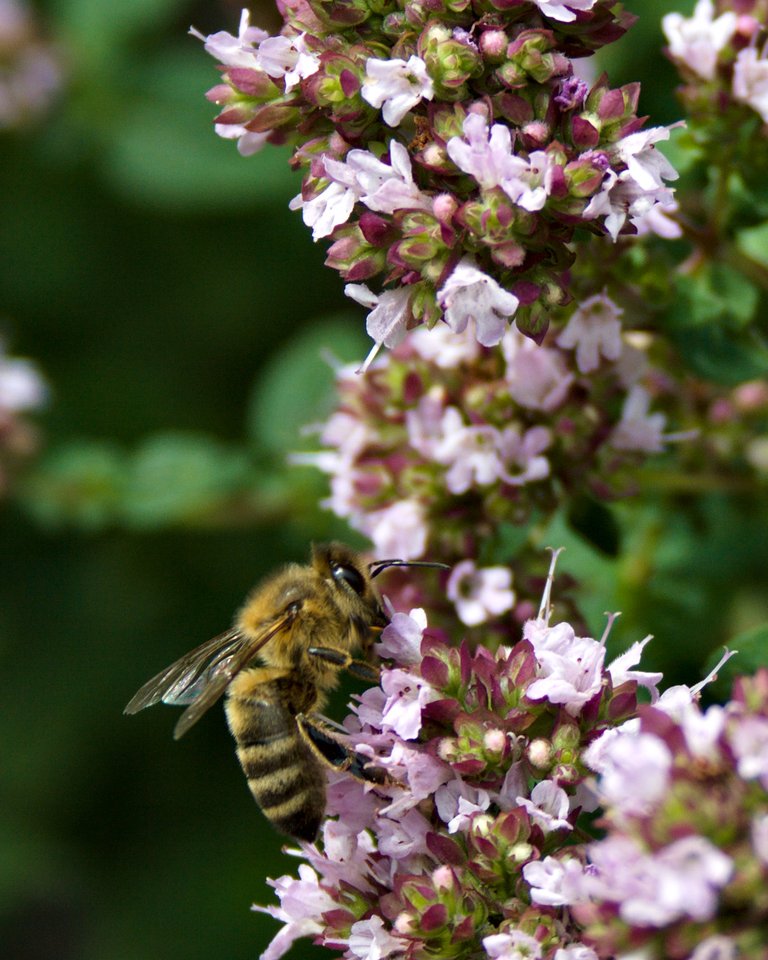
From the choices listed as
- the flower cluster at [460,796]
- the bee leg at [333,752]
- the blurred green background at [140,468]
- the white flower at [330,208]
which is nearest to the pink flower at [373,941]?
the flower cluster at [460,796]

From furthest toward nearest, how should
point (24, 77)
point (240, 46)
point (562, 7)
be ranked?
point (24, 77), point (240, 46), point (562, 7)

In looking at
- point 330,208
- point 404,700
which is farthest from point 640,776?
point 330,208

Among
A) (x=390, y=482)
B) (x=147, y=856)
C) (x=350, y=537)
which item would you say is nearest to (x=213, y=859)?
(x=147, y=856)

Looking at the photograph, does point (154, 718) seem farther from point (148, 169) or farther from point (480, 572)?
point (480, 572)

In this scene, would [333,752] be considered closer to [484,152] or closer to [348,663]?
[348,663]

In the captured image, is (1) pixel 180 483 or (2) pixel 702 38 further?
(1) pixel 180 483

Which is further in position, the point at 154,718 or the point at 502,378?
the point at 154,718

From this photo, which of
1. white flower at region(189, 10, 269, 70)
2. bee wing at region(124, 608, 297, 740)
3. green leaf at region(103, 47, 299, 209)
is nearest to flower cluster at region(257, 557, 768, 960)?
bee wing at region(124, 608, 297, 740)
